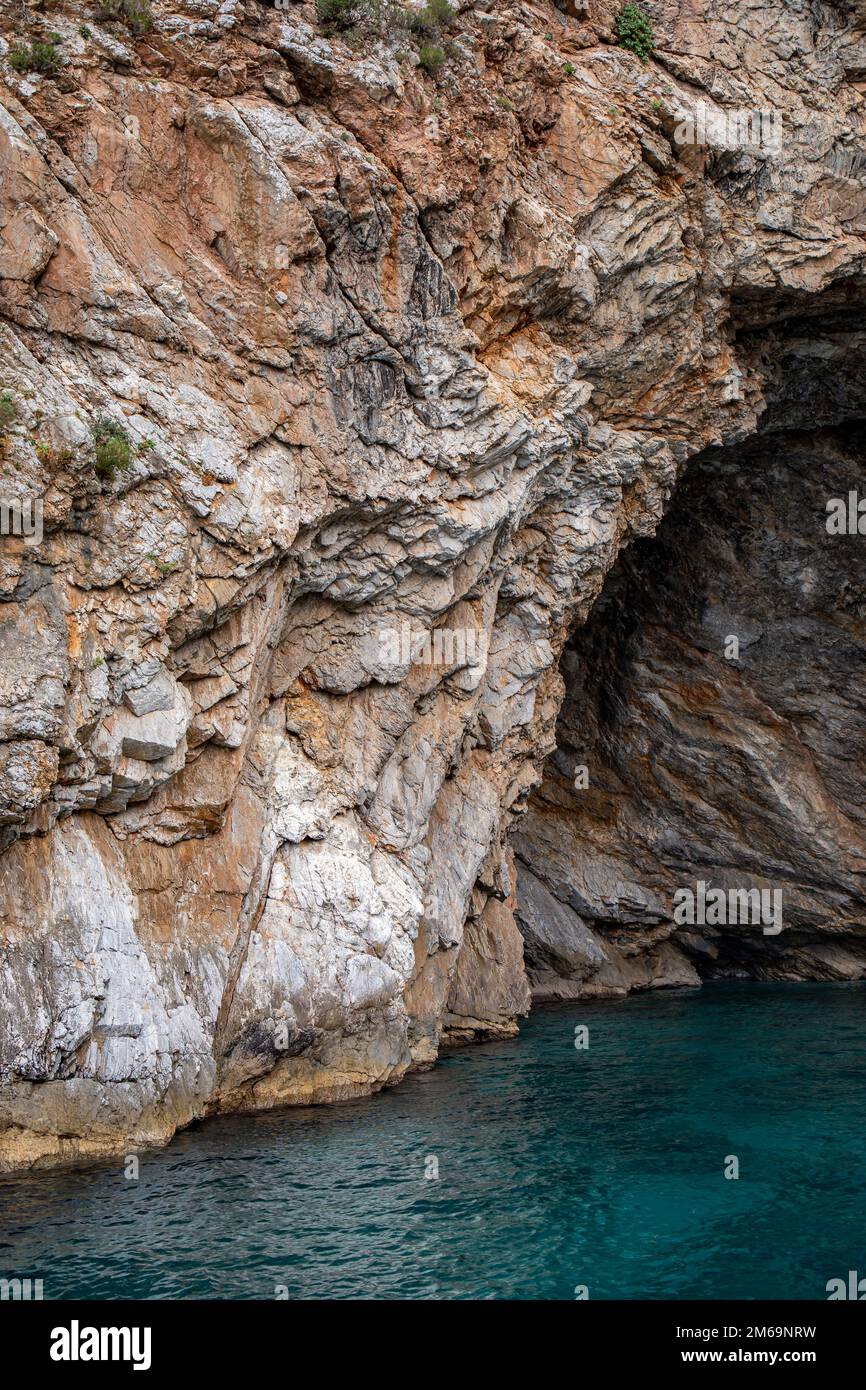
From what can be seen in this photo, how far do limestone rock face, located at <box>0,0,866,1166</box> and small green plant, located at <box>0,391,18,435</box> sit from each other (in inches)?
3.5

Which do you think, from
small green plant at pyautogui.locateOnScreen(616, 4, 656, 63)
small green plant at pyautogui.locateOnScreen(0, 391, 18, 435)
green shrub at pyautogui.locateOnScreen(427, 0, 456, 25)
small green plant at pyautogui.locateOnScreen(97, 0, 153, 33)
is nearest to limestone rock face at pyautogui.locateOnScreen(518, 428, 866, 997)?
small green plant at pyautogui.locateOnScreen(616, 4, 656, 63)

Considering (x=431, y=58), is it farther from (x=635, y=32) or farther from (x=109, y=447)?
(x=109, y=447)

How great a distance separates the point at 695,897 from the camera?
35.8 m

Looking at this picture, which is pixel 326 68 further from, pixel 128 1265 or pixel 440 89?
pixel 128 1265

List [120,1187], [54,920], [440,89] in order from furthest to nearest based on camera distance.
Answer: [440,89] < [54,920] < [120,1187]

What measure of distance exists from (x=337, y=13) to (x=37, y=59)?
5.59m

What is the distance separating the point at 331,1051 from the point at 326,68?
55.9 ft

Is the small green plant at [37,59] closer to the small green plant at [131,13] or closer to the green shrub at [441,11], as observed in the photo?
the small green plant at [131,13]

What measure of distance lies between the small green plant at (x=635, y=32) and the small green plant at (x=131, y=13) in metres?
10.2

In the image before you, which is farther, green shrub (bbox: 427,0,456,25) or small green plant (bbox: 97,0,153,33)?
green shrub (bbox: 427,0,456,25)

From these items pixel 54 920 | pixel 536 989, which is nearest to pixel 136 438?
pixel 54 920

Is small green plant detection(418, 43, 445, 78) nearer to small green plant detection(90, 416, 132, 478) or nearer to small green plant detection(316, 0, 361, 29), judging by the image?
small green plant detection(316, 0, 361, 29)

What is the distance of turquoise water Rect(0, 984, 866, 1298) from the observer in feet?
39.5
